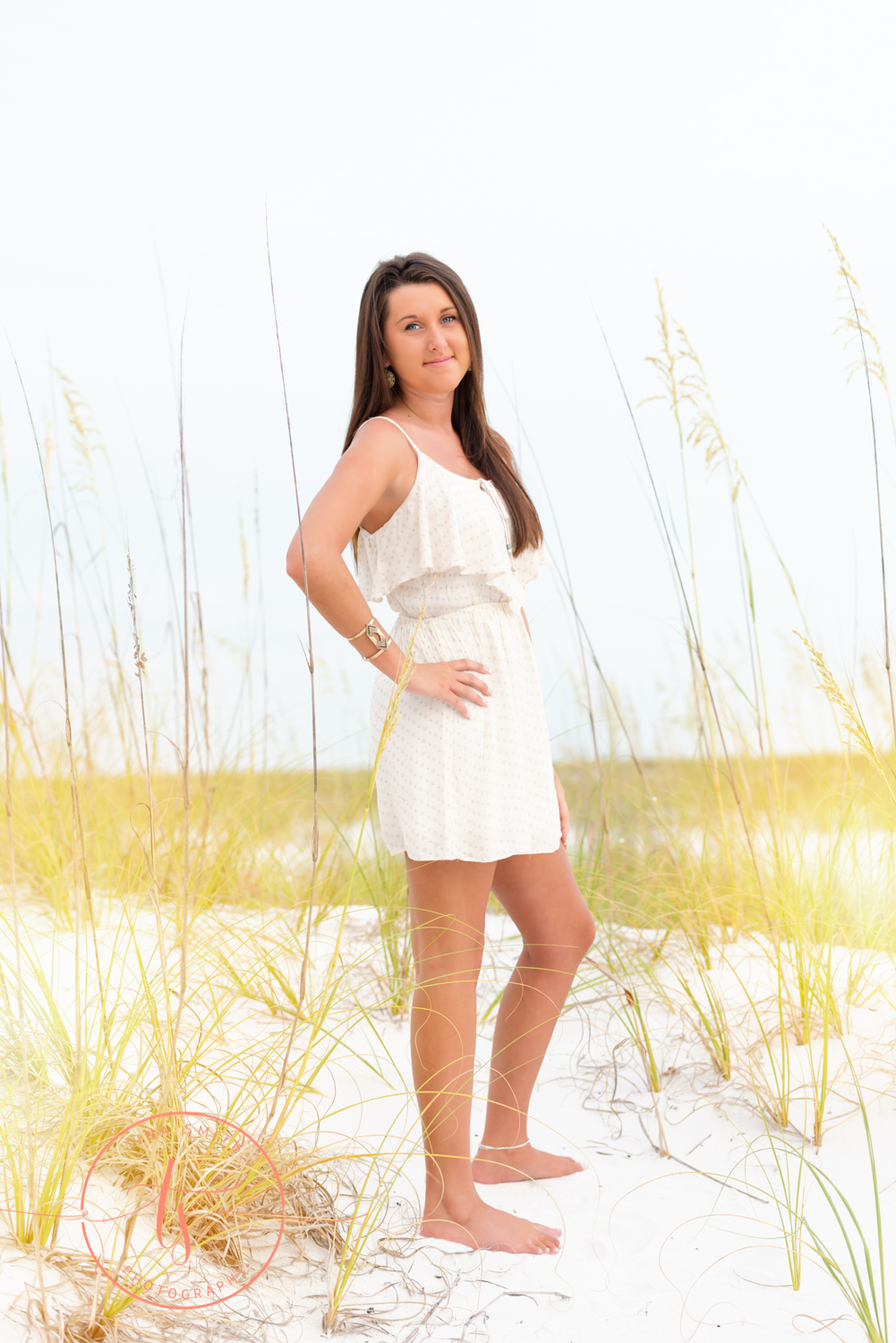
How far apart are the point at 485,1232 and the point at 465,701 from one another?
968 millimetres

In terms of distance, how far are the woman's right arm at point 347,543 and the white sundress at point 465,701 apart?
0.04m

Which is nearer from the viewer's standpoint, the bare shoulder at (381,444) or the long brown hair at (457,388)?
the bare shoulder at (381,444)

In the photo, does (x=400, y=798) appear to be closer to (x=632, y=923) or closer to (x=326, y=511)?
(x=326, y=511)

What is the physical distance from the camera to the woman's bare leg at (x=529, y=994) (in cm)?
201

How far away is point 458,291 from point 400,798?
40.1 inches

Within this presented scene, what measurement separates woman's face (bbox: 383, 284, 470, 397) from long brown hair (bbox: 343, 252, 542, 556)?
0.07 ft

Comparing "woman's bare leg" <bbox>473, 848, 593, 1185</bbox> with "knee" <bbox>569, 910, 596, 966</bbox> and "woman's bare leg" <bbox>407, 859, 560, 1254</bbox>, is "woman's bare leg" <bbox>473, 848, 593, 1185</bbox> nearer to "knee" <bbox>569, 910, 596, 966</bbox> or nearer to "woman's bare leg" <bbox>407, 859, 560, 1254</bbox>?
"knee" <bbox>569, 910, 596, 966</bbox>

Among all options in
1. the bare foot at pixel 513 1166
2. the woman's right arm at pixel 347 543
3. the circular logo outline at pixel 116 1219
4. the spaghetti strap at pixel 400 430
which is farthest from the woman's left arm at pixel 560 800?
the circular logo outline at pixel 116 1219

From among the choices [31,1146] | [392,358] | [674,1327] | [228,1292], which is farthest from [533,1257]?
[392,358]

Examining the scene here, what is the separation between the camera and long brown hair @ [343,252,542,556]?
2023mm

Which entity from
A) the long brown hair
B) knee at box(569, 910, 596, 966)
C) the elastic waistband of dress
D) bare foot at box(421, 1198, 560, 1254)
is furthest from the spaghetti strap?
bare foot at box(421, 1198, 560, 1254)

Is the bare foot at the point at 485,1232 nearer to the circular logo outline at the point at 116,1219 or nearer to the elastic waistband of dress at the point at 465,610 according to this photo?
the circular logo outline at the point at 116,1219

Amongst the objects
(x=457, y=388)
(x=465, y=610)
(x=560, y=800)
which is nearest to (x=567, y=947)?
(x=560, y=800)

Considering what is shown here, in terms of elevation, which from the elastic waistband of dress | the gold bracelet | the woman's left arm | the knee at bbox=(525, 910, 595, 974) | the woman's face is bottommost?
the knee at bbox=(525, 910, 595, 974)
